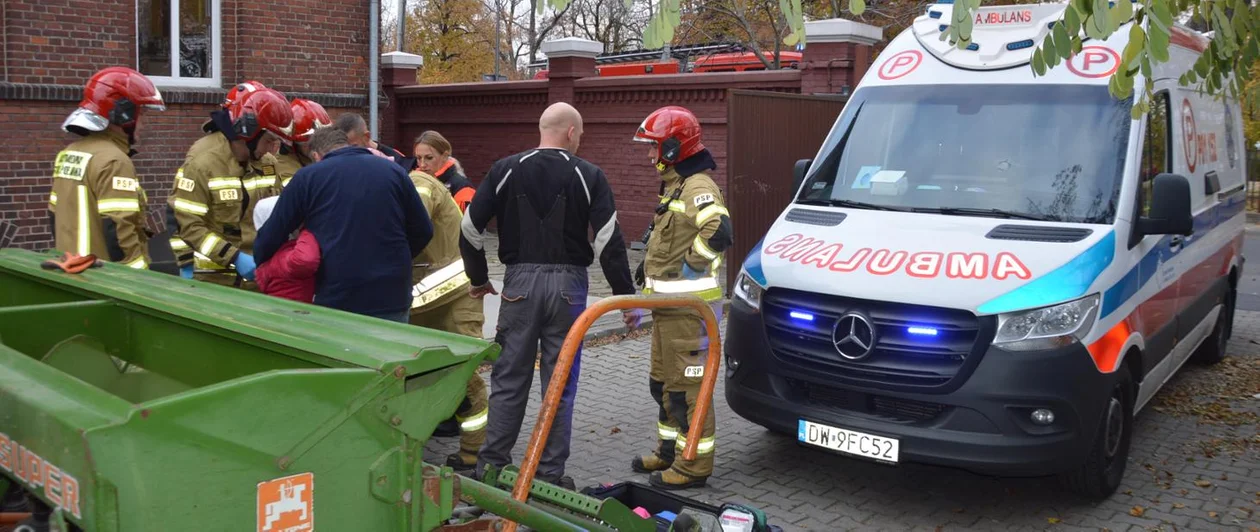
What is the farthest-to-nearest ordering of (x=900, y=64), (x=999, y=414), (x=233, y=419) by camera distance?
(x=900, y=64)
(x=999, y=414)
(x=233, y=419)

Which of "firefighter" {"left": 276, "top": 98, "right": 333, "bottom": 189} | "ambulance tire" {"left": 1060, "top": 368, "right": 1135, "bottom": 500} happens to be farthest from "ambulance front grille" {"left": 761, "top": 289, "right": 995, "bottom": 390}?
"firefighter" {"left": 276, "top": 98, "right": 333, "bottom": 189}

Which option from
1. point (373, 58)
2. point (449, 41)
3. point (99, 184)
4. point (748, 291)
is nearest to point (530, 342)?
point (748, 291)

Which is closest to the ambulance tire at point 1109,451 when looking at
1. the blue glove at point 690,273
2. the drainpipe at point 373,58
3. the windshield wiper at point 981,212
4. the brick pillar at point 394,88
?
the windshield wiper at point 981,212

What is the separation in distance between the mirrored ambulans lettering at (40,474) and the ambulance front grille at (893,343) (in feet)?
11.3

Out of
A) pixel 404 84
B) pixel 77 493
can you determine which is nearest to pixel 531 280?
pixel 77 493

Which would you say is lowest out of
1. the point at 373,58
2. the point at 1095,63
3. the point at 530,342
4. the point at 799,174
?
the point at 530,342

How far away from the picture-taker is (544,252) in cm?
497

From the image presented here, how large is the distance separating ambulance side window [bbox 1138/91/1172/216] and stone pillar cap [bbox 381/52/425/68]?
14.2 meters

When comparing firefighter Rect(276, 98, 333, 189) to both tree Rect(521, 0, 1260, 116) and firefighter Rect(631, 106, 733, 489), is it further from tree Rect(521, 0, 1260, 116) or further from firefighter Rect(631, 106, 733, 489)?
tree Rect(521, 0, 1260, 116)

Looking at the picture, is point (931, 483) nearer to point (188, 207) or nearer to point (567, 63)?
point (188, 207)

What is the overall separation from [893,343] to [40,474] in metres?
3.52

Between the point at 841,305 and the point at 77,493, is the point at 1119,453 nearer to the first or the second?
the point at 841,305

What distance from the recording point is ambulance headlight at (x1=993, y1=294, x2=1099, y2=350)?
475 centimetres

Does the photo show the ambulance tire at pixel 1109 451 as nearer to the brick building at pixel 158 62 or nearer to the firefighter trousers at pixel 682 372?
the firefighter trousers at pixel 682 372
